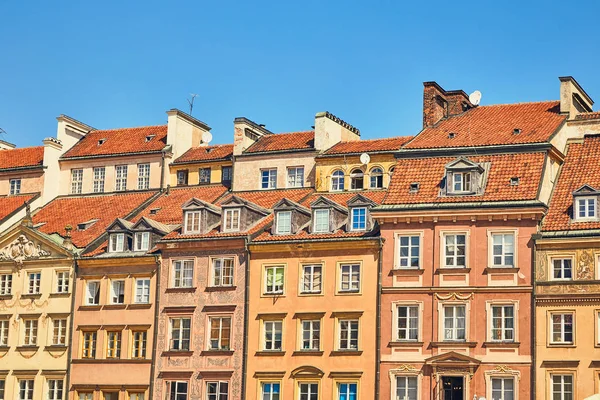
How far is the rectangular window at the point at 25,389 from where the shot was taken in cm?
7600

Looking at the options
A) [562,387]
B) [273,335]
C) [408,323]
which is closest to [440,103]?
[408,323]

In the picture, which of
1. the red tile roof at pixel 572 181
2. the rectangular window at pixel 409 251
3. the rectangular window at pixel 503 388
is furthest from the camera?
the rectangular window at pixel 409 251

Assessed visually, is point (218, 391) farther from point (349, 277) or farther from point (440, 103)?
point (440, 103)

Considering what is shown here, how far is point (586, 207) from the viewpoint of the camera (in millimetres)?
65000

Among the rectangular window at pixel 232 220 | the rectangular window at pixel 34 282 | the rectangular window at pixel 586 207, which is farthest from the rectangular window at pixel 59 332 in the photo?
the rectangular window at pixel 586 207

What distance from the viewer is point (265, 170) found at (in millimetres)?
79750

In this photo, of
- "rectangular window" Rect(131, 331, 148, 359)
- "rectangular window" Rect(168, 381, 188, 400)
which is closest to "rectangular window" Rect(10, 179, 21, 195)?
"rectangular window" Rect(131, 331, 148, 359)

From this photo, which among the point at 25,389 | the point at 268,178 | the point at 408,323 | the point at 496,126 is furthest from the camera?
the point at 268,178

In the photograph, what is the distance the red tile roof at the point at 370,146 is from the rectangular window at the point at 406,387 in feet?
51.1

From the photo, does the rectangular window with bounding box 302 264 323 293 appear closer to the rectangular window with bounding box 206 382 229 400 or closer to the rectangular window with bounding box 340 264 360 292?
the rectangular window with bounding box 340 264 360 292

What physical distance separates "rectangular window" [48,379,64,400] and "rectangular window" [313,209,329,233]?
1734 centimetres

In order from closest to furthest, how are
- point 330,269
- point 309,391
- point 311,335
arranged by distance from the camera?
point 309,391, point 311,335, point 330,269

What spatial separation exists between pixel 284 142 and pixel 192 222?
9.96 meters

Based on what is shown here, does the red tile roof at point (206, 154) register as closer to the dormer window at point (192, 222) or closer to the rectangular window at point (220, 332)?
the dormer window at point (192, 222)
